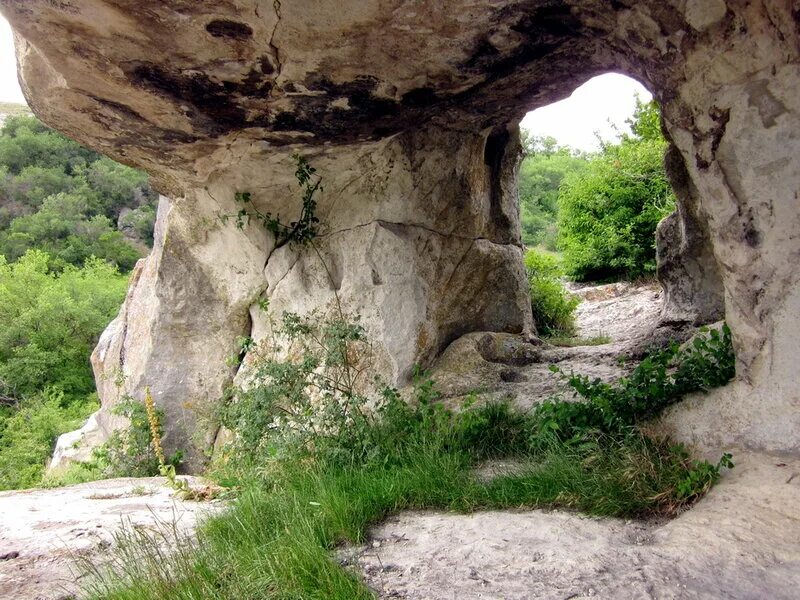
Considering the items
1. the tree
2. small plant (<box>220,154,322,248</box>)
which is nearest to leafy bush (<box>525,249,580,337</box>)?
small plant (<box>220,154,322,248</box>)

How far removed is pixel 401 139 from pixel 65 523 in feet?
12.3

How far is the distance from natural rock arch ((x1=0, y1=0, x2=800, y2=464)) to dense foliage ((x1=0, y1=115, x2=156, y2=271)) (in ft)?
79.0

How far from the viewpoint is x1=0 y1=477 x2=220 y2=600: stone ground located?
9.23ft

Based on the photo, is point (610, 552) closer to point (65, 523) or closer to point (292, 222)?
point (65, 523)

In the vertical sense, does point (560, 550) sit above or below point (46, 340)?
above

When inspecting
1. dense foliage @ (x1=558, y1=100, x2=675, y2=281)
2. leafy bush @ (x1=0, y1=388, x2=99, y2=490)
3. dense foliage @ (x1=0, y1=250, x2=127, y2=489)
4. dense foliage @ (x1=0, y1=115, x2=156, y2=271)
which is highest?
dense foliage @ (x1=0, y1=115, x2=156, y2=271)

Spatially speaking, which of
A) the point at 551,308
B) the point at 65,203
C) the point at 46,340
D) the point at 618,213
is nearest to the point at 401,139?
the point at 551,308

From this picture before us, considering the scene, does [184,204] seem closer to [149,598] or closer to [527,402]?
[527,402]

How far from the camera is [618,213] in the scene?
11562mm

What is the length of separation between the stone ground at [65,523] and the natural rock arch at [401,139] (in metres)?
1.63

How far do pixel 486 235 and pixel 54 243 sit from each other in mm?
28299

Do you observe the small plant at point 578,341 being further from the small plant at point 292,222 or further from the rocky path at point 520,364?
the small plant at point 292,222

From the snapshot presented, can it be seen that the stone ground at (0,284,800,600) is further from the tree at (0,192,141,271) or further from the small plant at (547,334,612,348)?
the tree at (0,192,141,271)

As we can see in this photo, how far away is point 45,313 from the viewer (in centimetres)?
2091
